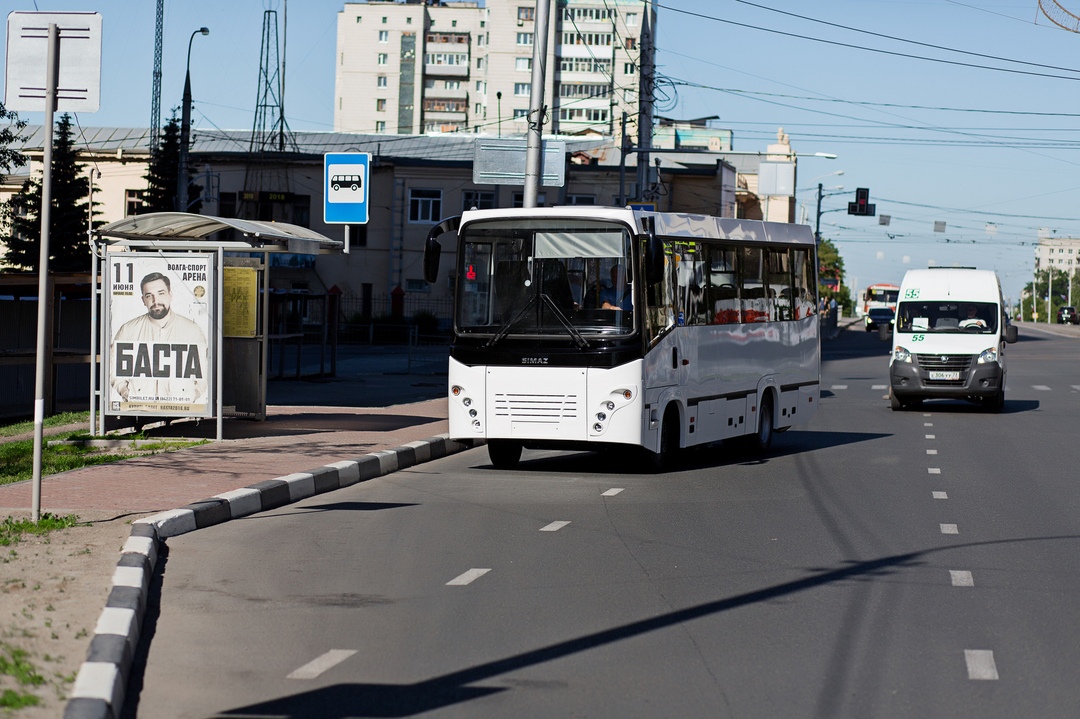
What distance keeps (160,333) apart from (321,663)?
10.4m

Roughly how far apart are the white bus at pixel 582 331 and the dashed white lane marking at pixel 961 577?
5.66 meters

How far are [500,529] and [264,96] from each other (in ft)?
189

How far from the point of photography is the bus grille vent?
47.5 ft

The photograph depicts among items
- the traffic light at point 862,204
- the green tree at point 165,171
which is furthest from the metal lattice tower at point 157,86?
the traffic light at point 862,204

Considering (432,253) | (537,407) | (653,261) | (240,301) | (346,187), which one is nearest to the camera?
(653,261)

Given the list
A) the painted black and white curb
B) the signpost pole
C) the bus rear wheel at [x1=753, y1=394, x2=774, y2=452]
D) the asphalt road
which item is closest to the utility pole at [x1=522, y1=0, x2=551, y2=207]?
the bus rear wheel at [x1=753, y1=394, x2=774, y2=452]

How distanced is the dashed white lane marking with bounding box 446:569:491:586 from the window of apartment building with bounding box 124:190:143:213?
57.2 meters

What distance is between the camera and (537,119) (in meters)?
21.4

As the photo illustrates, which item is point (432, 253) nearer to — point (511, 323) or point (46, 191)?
point (511, 323)

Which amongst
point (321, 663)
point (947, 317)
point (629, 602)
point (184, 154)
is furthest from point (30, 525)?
point (184, 154)

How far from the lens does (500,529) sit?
10.6 m

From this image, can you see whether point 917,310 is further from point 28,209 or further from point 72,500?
point 28,209

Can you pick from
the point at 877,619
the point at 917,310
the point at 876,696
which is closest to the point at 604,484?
the point at 877,619

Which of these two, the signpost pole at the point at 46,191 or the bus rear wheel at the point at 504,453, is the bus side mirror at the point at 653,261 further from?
the signpost pole at the point at 46,191
